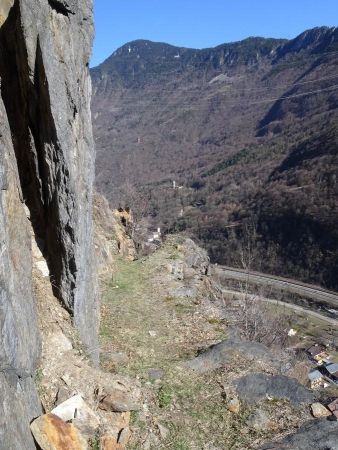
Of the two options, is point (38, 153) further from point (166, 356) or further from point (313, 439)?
point (313, 439)

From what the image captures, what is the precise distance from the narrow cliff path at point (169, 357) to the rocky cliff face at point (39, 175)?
131cm

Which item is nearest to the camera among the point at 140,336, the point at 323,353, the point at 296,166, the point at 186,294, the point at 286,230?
the point at 140,336

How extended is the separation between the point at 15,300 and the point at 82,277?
2.40 m

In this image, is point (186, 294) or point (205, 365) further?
point (186, 294)

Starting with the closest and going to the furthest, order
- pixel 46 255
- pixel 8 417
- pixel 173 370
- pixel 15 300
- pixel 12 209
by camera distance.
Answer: pixel 8 417 → pixel 15 300 → pixel 12 209 → pixel 46 255 → pixel 173 370

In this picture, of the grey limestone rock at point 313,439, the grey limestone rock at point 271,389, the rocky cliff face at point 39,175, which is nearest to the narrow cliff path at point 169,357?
the grey limestone rock at point 271,389

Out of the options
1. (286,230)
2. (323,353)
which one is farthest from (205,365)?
(286,230)

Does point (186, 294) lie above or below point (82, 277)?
below

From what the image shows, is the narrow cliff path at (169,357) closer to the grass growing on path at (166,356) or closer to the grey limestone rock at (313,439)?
the grass growing on path at (166,356)

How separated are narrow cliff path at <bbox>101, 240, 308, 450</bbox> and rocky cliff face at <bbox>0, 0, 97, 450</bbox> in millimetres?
1306

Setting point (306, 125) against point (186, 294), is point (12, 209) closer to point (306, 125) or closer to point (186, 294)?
point (186, 294)

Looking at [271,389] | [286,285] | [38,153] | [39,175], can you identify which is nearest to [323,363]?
[286,285]

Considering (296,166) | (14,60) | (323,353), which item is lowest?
(323,353)

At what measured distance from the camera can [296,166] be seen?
361 ft
